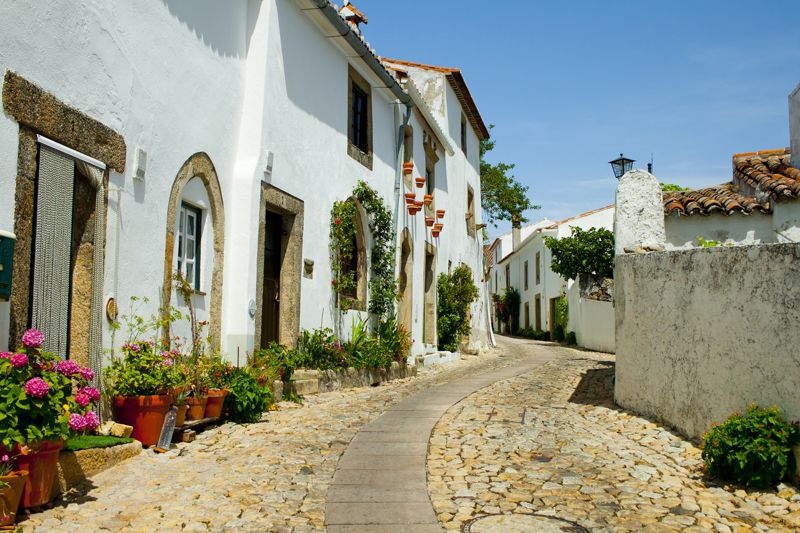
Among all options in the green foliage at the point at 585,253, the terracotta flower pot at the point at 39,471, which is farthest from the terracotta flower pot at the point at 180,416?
the green foliage at the point at 585,253

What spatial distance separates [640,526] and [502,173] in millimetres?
27591

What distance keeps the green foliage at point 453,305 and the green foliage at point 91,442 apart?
12.6m

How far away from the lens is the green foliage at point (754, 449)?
5.10 meters

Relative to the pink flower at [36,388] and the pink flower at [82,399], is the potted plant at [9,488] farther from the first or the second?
the pink flower at [82,399]

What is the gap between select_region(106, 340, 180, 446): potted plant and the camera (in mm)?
6098

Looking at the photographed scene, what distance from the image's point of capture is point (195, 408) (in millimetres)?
6824

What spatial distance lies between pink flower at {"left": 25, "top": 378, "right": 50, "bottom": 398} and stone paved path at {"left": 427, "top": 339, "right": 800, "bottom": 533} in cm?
255

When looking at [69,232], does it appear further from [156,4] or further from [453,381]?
[453,381]

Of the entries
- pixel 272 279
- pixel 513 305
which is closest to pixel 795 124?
pixel 272 279

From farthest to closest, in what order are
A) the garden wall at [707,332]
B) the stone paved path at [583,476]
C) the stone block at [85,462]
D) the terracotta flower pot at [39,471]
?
the garden wall at [707,332], the stone block at [85,462], the stone paved path at [583,476], the terracotta flower pot at [39,471]

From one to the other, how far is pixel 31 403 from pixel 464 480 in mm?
3063

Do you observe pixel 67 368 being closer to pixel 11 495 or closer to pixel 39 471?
pixel 39 471

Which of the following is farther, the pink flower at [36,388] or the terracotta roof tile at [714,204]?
the terracotta roof tile at [714,204]

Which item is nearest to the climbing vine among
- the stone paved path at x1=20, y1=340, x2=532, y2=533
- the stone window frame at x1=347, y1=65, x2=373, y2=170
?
the stone window frame at x1=347, y1=65, x2=373, y2=170
